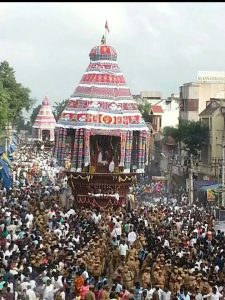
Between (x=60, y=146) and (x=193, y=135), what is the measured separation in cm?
2208

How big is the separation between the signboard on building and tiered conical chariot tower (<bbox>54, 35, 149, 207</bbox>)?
Result: 96.2ft

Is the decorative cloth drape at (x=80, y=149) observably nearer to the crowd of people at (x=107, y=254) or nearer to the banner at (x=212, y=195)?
the crowd of people at (x=107, y=254)

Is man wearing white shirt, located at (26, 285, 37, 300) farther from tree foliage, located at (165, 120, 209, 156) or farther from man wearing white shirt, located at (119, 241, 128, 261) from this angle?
tree foliage, located at (165, 120, 209, 156)

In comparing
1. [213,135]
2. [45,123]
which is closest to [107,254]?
[213,135]

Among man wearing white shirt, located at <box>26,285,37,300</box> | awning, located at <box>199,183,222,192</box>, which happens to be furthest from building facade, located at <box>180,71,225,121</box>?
man wearing white shirt, located at <box>26,285,37,300</box>

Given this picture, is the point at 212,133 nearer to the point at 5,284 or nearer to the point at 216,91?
the point at 216,91

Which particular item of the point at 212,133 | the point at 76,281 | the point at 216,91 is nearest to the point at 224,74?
the point at 216,91

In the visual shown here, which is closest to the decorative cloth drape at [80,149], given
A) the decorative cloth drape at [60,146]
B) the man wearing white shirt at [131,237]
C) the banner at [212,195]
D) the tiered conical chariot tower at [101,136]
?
the tiered conical chariot tower at [101,136]

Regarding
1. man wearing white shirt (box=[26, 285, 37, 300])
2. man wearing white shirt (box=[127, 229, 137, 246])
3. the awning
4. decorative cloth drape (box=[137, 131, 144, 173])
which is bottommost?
man wearing white shirt (box=[26, 285, 37, 300])

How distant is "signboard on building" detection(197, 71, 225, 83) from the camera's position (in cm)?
6419

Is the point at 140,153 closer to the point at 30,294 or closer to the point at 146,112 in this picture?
the point at 30,294

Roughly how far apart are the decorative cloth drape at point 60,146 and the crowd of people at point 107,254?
431cm

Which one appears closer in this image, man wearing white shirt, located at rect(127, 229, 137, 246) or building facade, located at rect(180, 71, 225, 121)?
man wearing white shirt, located at rect(127, 229, 137, 246)

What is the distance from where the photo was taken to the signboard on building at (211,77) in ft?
211
